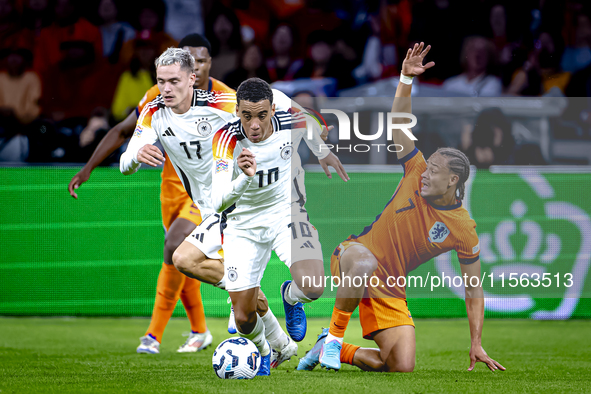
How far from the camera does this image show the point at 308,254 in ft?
14.7

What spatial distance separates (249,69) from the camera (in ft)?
25.6

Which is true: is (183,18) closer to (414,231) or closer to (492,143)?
(492,143)

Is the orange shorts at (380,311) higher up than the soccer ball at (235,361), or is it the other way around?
the orange shorts at (380,311)

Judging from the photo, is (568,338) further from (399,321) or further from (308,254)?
(308,254)

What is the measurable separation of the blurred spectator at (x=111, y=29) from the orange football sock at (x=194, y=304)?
4032 millimetres

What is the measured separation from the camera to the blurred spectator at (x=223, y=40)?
805 cm

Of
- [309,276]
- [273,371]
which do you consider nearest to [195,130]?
[309,276]

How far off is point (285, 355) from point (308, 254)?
0.72 meters

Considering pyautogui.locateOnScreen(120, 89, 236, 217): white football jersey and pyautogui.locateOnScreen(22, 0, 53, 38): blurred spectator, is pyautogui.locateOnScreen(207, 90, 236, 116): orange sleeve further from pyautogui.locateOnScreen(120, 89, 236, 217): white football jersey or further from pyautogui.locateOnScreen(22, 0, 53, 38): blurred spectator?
pyautogui.locateOnScreen(22, 0, 53, 38): blurred spectator

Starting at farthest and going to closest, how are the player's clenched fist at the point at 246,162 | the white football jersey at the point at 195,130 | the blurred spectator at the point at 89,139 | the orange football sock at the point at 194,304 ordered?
the blurred spectator at the point at 89,139, the orange football sock at the point at 194,304, the white football jersey at the point at 195,130, the player's clenched fist at the point at 246,162

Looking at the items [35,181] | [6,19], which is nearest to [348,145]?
[35,181]

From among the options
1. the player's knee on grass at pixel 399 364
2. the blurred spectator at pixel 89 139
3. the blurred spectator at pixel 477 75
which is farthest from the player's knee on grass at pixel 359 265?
the blurred spectator at pixel 477 75

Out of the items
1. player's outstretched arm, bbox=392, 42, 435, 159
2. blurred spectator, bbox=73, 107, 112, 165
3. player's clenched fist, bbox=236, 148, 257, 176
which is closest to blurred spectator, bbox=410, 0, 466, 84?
blurred spectator, bbox=73, 107, 112, 165

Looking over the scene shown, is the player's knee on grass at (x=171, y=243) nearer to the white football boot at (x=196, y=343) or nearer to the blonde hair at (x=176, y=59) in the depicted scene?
the white football boot at (x=196, y=343)
